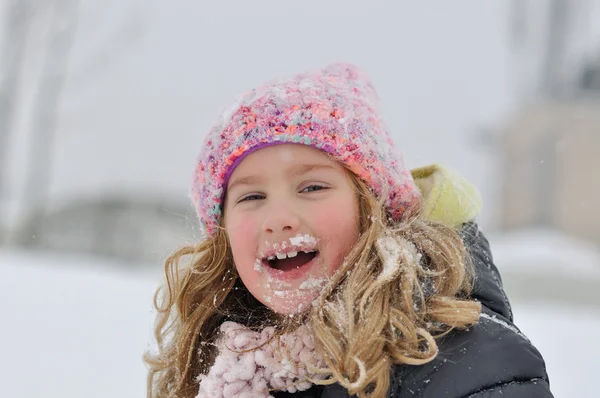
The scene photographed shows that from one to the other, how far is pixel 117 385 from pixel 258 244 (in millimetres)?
1855

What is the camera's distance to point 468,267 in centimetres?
169

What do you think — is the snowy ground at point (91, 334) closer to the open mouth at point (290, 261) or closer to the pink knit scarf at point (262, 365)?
the pink knit scarf at point (262, 365)

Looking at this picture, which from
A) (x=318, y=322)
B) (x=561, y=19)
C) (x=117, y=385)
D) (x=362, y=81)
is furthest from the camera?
(x=561, y=19)

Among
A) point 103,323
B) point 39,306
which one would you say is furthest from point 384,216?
point 39,306

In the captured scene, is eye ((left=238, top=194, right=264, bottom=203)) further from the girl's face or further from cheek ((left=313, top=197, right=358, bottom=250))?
cheek ((left=313, top=197, right=358, bottom=250))

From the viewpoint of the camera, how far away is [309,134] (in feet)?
5.48

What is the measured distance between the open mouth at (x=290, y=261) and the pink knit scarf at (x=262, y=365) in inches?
5.9

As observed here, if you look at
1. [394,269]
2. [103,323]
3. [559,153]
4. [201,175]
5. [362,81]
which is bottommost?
[559,153]

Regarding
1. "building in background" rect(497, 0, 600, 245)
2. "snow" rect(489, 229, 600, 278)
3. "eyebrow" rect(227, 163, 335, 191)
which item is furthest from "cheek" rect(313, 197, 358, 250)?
"building in background" rect(497, 0, 600, 245)

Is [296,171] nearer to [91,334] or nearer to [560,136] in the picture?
[91,334]

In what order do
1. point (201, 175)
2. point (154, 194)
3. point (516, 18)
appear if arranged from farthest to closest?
point (516, 18)
point (154, 194)
point (201, 175)

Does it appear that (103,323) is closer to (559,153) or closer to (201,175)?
(201,175)

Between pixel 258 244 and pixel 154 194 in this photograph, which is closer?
pixel 258 244

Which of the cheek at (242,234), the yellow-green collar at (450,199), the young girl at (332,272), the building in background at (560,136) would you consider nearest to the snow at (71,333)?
the young girl at (332,272)
